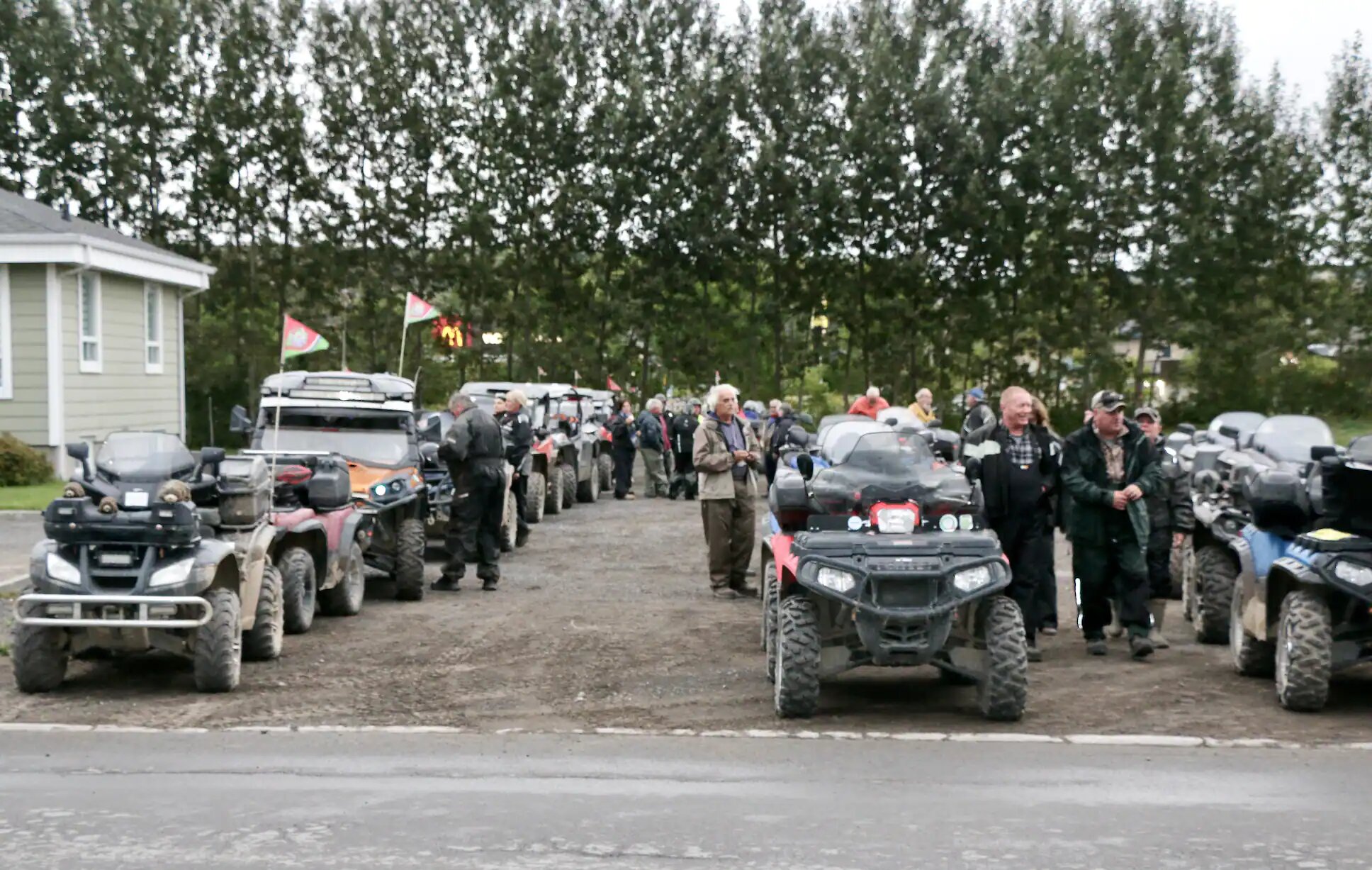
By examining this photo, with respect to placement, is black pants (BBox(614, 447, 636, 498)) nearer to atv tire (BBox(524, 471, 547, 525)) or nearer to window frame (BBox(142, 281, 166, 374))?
atv tire (BBox(524, 471, 547, 525))

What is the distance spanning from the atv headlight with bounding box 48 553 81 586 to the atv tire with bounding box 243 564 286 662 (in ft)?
4.84

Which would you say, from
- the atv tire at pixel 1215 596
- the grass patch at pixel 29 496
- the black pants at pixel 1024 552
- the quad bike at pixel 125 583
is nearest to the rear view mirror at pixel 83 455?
the quad bike at pixel 125 583

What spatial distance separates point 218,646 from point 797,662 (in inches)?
135

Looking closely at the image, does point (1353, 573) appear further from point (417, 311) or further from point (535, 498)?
point (417, 311)

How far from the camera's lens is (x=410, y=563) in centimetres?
1470

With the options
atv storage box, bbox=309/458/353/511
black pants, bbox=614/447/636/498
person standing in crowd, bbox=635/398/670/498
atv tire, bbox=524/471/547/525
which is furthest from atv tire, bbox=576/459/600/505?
atv storage box, bbox=309/458/353/511

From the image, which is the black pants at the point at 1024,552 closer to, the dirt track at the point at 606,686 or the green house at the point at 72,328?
the dirt track at the point at 606,686

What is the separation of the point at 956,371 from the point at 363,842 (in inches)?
1420

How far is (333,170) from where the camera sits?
41625 mm

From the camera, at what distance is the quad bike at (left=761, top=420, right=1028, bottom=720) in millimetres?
9219

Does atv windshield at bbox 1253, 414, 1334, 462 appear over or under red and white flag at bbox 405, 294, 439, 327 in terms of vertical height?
under

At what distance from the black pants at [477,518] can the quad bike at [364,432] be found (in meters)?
0.36

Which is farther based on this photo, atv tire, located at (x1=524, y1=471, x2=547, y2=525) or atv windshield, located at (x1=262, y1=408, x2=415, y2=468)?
atv tire, located at (x1=524, y1=471, x2=547, y2=525)

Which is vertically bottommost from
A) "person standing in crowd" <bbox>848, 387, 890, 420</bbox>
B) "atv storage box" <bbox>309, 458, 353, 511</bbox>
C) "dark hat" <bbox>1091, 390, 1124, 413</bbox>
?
"atv storage box" <bbox>309, 458, 353, 511</bbox>
